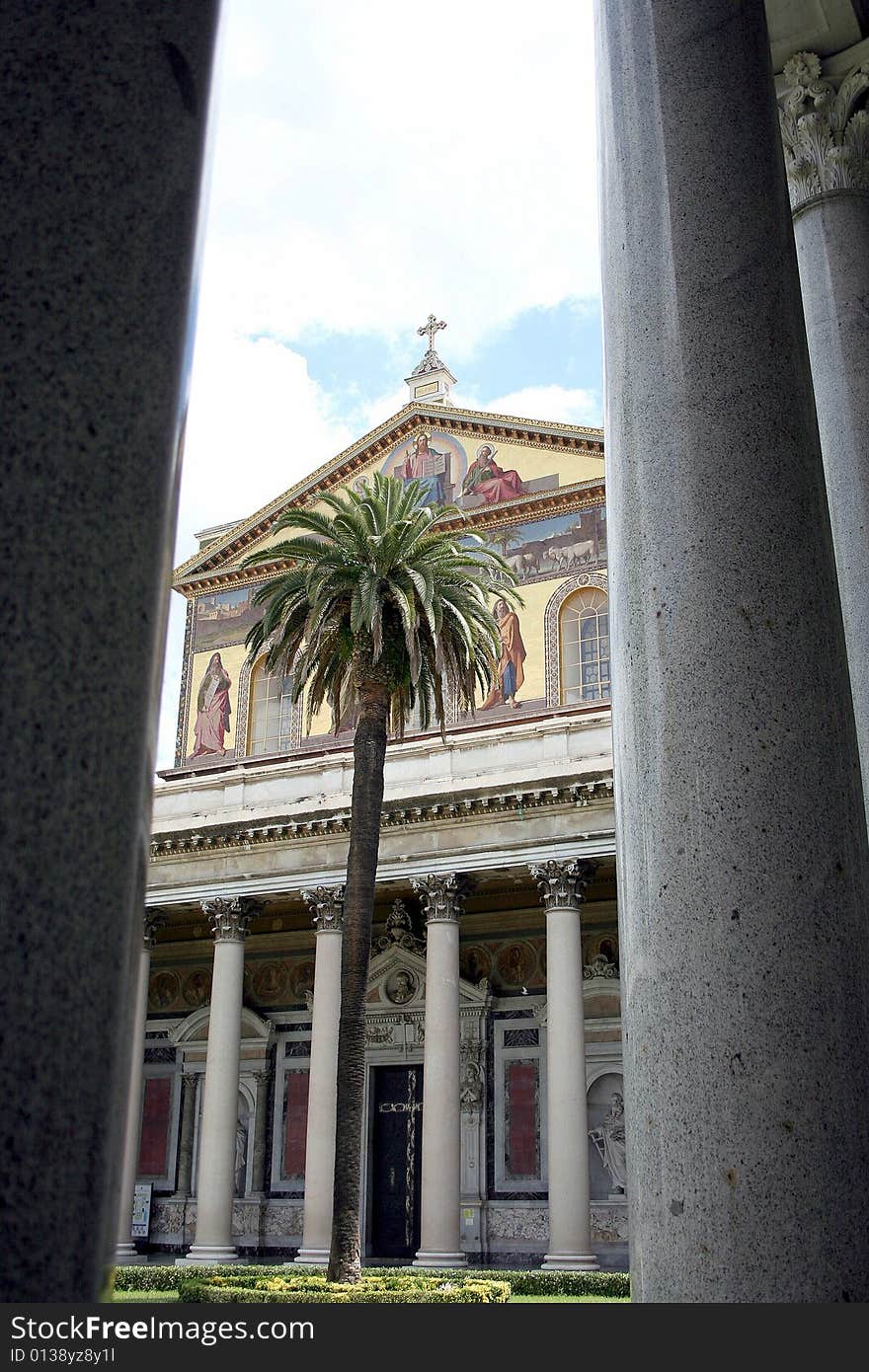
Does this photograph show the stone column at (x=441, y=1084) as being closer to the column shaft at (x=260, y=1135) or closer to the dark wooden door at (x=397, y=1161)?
the dark wooden door at (x=397, y=1161)

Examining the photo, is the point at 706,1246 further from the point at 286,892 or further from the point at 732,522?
the point at 286,892

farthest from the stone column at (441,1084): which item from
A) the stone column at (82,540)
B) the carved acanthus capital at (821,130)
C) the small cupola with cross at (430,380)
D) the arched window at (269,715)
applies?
the stone column at (82,540)

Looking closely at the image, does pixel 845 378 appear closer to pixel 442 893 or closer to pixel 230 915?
pixel 442 893

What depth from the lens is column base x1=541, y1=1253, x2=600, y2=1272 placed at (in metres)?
20.8

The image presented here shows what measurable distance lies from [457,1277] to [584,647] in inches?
545

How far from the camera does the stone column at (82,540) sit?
1.09 m

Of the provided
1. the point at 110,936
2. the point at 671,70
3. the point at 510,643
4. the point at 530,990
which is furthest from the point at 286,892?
the point at 110,936

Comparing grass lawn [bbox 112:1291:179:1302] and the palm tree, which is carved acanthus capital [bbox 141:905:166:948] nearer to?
grass lawn [bbox 112:1291:179:1302]

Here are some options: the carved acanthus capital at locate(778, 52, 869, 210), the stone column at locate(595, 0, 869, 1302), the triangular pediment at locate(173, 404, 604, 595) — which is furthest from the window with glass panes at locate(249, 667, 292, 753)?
the stone column at locate(595, 0, 869, 1302)

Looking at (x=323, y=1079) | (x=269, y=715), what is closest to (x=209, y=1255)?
(x=323, y=1079)

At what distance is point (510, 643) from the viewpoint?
2947cm

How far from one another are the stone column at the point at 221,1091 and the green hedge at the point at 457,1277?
1.39 m

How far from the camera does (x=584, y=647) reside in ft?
95.2

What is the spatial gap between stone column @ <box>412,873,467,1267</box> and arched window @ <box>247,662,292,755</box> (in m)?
8.58
